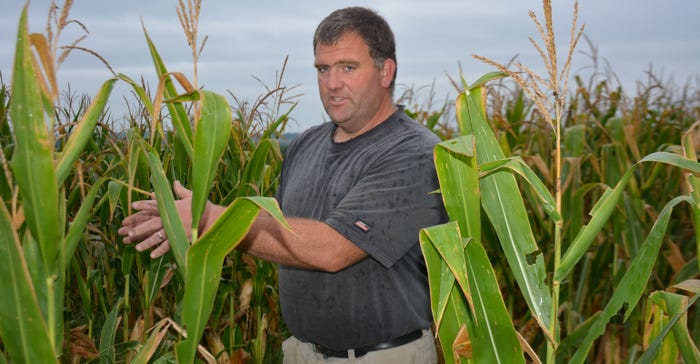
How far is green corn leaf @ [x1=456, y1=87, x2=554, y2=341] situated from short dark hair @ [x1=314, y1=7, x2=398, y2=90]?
3.48ft

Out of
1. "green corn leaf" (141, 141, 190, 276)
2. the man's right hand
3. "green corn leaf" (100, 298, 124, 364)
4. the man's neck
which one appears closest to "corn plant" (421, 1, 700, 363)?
"green corn leaf" (141, 141, 190, 276)

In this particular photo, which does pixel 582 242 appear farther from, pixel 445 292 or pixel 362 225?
pixel 362 225

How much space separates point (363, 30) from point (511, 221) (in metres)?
1.27

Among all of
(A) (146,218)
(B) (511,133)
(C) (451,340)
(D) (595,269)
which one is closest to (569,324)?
(D) (595,269)

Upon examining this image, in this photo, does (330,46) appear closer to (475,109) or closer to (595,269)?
(475,109)

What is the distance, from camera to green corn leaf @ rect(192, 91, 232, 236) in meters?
1.42

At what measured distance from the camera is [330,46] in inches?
108

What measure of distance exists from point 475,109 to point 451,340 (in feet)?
1.67

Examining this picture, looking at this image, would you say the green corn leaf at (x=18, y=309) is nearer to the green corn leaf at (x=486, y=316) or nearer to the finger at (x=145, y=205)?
the finger at (x=145, y=205)

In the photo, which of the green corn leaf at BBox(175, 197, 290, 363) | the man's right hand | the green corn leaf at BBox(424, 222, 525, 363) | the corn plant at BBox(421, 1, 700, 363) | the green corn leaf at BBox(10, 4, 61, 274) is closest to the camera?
the green corn leaf at BBox(10, 4, 61, 274)

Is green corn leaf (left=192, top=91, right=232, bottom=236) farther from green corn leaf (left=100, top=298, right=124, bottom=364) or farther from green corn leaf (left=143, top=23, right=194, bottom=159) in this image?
green corn leaf (left=100, top=298, right=124, bottom=364)

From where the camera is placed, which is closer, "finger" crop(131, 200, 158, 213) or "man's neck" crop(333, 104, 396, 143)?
"finger" crop(131, 200, 158, 213)

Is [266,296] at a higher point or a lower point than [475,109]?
lower

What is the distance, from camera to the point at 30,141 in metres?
1.34
